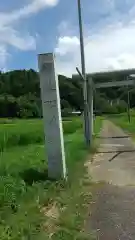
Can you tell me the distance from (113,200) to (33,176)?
237 centimetres

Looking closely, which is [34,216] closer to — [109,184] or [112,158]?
[109,184]

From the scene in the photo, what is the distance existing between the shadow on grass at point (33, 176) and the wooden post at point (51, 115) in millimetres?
218

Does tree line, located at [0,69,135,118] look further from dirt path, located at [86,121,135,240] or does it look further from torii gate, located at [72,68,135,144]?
dirt path, located at [86,121,135,240]

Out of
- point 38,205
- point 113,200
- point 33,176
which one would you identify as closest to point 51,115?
point 33,176

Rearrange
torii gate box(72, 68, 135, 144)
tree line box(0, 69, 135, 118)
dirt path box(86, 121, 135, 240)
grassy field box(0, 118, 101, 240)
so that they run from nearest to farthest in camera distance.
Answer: grassy field box(0, 118, 101, 240), dirt path box(86, 121, 135, 240), torii gate box(72, 68, 135, 144), tree line box(0, 69, 135, 118)

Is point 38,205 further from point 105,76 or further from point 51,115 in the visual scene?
point 105,76

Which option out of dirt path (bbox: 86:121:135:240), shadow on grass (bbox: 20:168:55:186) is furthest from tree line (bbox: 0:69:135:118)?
shadow on grass (bbox: 20:168:55:186)

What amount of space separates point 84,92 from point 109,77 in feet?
12.9

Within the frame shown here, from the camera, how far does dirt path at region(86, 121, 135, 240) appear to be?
6.12 m

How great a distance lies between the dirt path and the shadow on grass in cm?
121

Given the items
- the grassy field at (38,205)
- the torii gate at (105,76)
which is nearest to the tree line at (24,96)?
the torii gate at (105,76)

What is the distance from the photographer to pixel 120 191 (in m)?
9.27

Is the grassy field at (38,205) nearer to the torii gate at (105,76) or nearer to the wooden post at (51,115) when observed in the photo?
the wooden post at (51,115)

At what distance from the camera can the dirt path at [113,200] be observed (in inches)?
241
